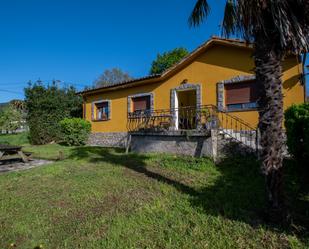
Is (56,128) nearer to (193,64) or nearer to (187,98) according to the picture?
(187,98)

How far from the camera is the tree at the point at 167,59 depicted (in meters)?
28.7

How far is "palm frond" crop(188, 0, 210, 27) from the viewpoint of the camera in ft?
19.0

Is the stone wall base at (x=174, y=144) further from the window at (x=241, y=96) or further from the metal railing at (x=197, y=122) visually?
the window at (x=241, y=96)

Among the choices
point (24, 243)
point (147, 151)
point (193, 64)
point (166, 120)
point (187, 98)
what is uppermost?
point (193, 64)

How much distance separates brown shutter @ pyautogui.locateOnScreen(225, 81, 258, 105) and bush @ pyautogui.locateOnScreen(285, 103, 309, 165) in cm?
401

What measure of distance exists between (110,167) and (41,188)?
245 centimetres

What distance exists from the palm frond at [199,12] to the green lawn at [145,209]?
3.92 metres

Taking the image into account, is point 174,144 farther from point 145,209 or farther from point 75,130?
point 75,130

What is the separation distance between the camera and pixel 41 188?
6.68 m

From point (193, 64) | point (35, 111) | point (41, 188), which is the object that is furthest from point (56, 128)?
point (41, 188)

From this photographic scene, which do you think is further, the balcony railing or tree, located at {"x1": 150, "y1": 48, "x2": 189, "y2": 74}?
tree, located at {"x1": 150, "y1": 48, "x2": 189, "y2": 74}

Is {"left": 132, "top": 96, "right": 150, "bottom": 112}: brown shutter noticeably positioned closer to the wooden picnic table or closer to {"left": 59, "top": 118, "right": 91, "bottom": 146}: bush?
{"left": 59, "top": 118, "right": 91, "bottom": 146}: bush

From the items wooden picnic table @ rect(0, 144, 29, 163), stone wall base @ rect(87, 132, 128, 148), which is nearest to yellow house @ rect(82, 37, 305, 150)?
stone wall base @ rect(87, 132, 128, 148)

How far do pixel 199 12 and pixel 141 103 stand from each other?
9.36 meters
